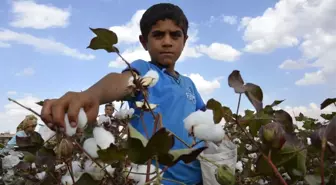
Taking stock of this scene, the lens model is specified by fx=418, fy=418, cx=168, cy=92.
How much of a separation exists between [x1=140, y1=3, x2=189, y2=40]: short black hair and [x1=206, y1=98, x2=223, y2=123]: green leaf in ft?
3.16

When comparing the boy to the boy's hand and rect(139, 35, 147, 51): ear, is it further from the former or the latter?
the boy's hand

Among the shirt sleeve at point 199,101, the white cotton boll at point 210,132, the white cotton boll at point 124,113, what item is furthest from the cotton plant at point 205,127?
the shirt sleeve at point 199,101

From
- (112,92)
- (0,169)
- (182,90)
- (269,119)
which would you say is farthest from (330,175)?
(0,169)

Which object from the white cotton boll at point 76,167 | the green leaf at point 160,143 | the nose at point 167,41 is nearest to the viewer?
the green leaf at point 160,143

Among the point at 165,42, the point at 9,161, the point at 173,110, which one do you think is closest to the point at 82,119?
the point at 173,110

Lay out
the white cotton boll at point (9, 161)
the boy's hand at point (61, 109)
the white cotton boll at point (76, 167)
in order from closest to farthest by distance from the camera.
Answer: the boy's hand at point (61, 109)
the white cotton boll at point (76, 167)
the white cotton boll at point (9, 161)

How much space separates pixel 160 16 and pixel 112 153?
1.06 m

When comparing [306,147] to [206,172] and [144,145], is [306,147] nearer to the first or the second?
[144,145]

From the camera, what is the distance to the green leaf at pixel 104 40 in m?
0.56

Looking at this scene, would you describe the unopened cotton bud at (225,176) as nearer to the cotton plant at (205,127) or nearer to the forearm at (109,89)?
the cotton plant at (205,127)

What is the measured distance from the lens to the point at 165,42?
1.41 m

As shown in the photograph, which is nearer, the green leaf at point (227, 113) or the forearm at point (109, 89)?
the green leaf at point (227, 113)

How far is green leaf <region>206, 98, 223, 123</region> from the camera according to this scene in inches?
21.0

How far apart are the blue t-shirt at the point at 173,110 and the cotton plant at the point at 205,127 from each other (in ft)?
1.73
